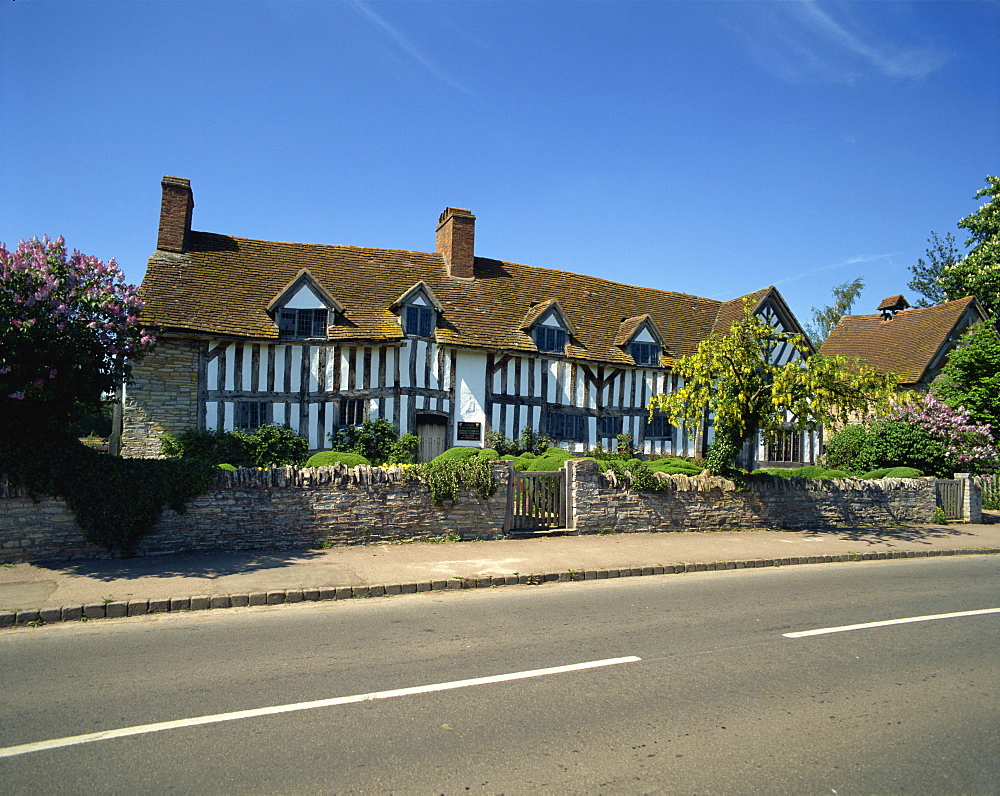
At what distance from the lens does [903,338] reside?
99.6ft

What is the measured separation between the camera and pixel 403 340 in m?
20.5

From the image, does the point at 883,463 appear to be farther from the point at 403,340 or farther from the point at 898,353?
the point at 403,340

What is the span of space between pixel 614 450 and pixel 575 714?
18.9 meters

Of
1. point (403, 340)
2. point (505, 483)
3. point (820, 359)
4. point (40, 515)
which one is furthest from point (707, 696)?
point (403, 340)

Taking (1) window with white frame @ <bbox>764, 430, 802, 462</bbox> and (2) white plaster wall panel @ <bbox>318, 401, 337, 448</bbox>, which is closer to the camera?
(2) white plaster wall panel @ <bbox>318, 401, 337, 448</bbox>

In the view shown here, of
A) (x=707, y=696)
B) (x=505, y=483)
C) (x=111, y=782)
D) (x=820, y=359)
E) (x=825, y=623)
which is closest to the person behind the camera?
Answer: (x=111, y=782)

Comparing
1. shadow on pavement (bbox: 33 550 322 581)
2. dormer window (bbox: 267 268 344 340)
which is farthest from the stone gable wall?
shadow on pavement (bbox: 33 550 322 581)

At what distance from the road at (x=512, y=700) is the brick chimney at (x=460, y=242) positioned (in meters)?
17.6

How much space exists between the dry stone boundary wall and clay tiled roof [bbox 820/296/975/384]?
1334cm

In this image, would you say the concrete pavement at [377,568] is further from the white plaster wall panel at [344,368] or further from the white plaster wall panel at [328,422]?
the white plaster wall panel at [344,368]

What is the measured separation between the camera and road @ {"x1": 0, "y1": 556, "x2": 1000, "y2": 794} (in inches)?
158

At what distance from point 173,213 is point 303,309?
5329 millimetres

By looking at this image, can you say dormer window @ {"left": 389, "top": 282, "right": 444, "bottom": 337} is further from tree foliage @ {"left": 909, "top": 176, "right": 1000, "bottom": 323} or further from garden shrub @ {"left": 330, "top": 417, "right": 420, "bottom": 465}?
tree foliage @ {"left": 909, "top": 176, "right": 1000, "bottom": 323}

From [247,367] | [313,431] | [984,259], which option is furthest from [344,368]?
[984,259]
